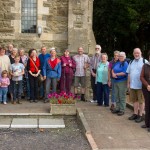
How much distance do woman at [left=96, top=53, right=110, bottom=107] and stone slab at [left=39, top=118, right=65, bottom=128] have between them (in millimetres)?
2277

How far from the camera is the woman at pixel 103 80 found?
12.4 m

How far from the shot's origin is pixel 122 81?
436 inches

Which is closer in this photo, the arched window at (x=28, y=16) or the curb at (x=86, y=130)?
the curb at (x=86, y=130)

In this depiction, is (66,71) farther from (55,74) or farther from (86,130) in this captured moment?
(86,130)

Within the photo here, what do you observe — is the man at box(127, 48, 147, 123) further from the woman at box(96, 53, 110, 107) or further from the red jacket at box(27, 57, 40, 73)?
the red jacket at box(27, 57, 40, 73)

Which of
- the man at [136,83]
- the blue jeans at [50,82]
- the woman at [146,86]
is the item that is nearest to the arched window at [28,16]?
the blue jeans at [50,82]

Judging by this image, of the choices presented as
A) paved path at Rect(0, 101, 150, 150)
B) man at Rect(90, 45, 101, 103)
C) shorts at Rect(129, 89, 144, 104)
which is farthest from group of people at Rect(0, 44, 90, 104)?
shorts at Rect(129, 89, 144, 104)

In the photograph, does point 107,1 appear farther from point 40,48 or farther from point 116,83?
point 116,83

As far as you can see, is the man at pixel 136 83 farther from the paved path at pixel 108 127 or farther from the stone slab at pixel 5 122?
the stone slab at pixel 5 122

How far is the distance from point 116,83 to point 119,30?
1488 centimetres

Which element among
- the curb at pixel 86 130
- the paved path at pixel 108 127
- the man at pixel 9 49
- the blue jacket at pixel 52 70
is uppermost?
the man at pixel 9 49

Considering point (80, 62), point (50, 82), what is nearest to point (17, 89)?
point (50, 82)

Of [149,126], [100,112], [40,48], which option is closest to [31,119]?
[100,112]

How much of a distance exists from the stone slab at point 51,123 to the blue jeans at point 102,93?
2251 mm
